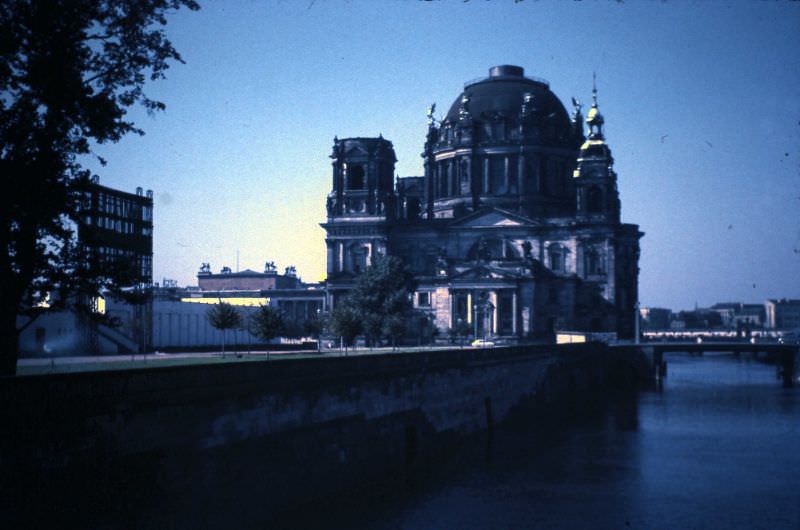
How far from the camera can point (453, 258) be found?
108 meters

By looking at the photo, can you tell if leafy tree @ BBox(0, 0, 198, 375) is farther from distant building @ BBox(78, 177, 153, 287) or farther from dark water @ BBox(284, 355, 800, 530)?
distant building @ BBox(78, 177, 153, 287)

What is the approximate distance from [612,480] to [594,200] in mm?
71712

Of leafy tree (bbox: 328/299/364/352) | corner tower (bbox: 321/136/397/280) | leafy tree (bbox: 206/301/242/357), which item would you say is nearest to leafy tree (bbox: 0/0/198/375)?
leafy tree (bbox: 206/301/242/357)

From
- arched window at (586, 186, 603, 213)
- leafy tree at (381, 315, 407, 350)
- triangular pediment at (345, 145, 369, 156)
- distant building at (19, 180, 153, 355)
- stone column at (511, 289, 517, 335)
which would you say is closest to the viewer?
distant building at (19, 180, 153, 355)

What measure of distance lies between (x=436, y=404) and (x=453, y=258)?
64310 millimetres

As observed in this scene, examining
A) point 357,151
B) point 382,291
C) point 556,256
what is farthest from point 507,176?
point 382,291

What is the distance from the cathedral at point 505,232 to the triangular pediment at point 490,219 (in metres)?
0.11

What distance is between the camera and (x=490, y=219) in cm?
10925

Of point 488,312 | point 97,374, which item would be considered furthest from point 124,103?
point 488,312

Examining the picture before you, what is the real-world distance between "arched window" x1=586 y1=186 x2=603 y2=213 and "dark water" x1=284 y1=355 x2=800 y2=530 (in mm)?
46664

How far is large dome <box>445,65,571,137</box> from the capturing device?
118m

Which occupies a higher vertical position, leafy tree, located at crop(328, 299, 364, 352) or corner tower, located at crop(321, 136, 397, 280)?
corner tower, located at crop(321, 136, 397, 280)

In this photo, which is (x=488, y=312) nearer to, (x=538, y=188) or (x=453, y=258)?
(x=453, y=258)

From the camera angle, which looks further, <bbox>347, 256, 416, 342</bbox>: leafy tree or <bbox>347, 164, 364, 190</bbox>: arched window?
<bbox>347, 164, 364, 190</bbox>: arched window
